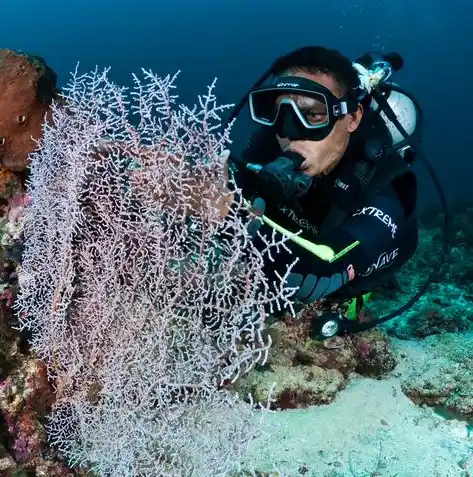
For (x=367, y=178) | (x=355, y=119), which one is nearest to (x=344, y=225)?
(x=367, y=178)

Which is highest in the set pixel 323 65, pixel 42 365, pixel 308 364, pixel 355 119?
pixel 323 65

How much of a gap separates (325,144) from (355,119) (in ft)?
1.39

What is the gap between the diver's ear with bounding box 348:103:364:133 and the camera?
391cm

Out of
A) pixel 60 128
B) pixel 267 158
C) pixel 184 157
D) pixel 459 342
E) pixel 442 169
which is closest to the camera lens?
pixel 184 157

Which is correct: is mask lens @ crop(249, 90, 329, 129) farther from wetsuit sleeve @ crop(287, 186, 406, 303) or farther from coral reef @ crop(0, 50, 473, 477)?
coral reef @ crop(0, 50, 473, 477)

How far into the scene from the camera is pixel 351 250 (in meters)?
3.25

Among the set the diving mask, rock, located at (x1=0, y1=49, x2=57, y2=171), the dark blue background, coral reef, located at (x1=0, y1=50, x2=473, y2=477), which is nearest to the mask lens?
the diving mask

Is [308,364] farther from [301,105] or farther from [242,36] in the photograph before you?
[242,36]

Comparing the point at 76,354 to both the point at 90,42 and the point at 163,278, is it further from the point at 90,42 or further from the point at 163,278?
the point at 90,42

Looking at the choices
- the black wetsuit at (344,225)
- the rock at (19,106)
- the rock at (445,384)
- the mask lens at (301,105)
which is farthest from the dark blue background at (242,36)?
the mask lens at (301,105)

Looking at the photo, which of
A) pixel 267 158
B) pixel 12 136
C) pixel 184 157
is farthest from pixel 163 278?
pixel 12 136

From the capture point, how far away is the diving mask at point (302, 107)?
3477 millimetres

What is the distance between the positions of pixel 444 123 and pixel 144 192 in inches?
2959

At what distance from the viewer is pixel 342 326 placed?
428 centimetres
